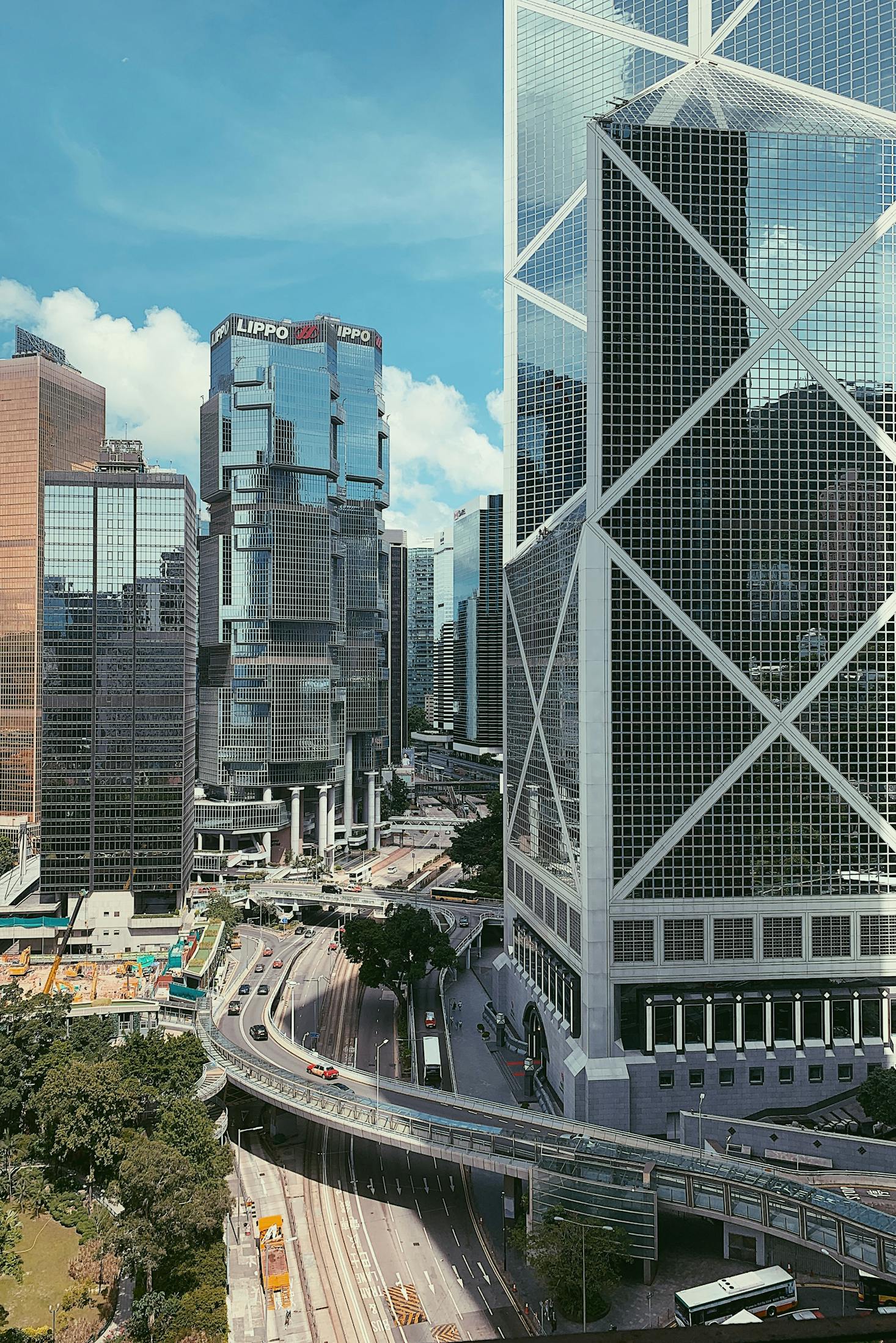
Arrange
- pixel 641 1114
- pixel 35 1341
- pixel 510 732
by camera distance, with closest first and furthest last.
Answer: pixel 35 1341, pixel 641 1114, pixel 510 732

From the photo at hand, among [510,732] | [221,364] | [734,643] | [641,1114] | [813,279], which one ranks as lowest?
[641,1114]

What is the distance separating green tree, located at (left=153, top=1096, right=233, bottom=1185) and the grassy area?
8.58m

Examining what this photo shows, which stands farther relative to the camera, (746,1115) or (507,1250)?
(746,1115)

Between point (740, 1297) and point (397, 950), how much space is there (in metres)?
56.7

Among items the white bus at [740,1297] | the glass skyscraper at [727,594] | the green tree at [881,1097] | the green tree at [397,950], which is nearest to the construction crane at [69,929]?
the green tree at [397,950]

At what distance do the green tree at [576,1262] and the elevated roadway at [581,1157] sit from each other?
5.65ft

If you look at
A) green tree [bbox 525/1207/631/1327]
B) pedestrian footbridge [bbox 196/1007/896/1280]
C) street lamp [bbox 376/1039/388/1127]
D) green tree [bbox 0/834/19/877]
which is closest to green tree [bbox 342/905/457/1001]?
street lamp [bbox 376/1039/388/1127]

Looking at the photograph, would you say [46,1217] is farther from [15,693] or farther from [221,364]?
[221,364]

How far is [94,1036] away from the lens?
79000 mm

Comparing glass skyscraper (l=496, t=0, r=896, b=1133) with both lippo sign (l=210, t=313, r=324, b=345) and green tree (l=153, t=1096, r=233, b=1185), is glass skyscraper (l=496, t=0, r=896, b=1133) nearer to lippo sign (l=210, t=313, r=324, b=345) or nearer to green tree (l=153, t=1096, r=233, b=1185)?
green tree (l=153, t=1096, r=233, b=1185)

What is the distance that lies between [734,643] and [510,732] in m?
30.2

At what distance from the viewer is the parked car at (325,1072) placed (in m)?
76.5

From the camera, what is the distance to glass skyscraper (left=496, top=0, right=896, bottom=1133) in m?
74.4

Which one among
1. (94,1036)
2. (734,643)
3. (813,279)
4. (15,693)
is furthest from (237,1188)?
(15,693)
